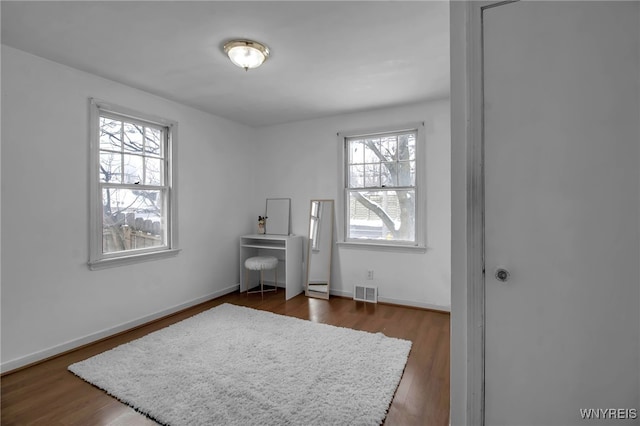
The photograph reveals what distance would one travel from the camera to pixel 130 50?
2385 millimetres

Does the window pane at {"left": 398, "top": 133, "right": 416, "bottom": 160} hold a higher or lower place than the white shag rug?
higher

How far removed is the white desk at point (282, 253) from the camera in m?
4.17

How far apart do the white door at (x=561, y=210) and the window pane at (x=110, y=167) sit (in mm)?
3364

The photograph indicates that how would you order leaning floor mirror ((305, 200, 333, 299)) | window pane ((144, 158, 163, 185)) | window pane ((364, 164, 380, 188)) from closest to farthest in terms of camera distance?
1. window pane ((144, 158, 163, 185))
2. window pane ((364, 164, 380, 188))
3. leaning floor mirror ((305, 200, 333, 299))

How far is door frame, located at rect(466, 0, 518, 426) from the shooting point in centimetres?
139

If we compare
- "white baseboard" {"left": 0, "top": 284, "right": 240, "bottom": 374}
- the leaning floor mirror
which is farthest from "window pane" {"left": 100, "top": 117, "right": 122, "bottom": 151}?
the leaning floor mirror

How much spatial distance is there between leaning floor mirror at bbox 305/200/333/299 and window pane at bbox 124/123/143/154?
2308 millimetres

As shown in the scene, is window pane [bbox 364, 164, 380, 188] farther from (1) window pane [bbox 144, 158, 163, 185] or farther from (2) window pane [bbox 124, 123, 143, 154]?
(2) window pane [bbox 124, 123, 143, 154]

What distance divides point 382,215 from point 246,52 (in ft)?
8.47

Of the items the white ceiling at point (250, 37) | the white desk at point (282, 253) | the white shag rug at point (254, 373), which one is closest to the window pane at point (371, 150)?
the white ceiling at point (250, 37)

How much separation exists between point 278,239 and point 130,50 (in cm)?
270

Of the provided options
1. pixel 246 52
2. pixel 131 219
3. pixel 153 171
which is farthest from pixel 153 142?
pixel 246 52

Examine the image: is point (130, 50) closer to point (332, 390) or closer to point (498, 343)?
point (332, 390)

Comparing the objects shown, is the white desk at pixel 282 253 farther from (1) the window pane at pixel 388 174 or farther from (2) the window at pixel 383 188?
(1) the window pane at pixel 388 174
